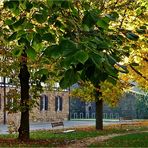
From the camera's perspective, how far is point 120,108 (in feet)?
239

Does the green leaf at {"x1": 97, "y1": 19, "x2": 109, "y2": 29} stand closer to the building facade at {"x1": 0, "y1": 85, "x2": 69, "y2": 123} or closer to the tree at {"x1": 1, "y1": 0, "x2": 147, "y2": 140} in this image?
the tree at {"x1": 1, "y1": 0, "x2": 147, "y2": 140}

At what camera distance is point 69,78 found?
367cm

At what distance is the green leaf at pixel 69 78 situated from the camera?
12.0ft

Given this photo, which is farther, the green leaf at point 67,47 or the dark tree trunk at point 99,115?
the dark tree trunk at point 99,115

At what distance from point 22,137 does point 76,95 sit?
561 inches

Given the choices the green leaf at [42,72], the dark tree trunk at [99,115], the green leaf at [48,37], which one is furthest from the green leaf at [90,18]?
the dark tree trunk at [99,115]

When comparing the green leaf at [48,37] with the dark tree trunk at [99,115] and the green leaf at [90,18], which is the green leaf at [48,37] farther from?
the dark tree trunk at [99,115]

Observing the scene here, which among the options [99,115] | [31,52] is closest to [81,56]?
[31,52]

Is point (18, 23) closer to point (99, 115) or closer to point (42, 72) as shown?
point (42, 72)

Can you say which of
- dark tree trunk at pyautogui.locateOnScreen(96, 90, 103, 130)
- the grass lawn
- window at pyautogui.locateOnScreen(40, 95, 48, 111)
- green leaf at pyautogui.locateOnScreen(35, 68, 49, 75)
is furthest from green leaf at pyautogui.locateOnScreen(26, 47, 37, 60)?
window at pyautogui.locateOnScreen(40, 95, 48, 111)

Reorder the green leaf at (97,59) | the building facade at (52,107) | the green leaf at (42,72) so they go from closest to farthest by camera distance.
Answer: the green leaf at (97,59) < the green leaf at (42,72) < the building facade at (52,107)

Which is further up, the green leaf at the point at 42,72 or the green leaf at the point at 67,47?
the green leaf at the point at 67,47

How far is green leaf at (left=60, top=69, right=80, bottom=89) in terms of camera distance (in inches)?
144

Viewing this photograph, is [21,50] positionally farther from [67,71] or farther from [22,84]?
[22,84]
